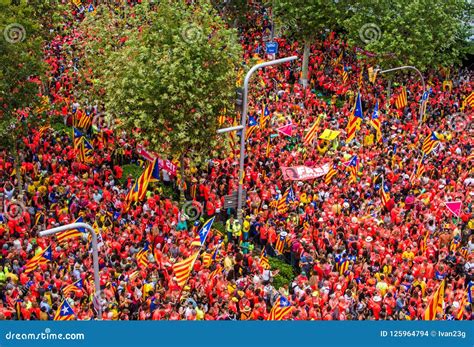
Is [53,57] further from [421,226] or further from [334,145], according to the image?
[421,226]

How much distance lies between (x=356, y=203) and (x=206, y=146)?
593 cm

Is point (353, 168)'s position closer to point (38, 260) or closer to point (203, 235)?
point (203, 235)

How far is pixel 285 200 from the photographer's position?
1270 inches

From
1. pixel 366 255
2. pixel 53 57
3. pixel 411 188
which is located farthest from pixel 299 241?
pixel 53 57

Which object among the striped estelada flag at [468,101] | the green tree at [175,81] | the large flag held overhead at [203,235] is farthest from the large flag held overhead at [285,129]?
the striped estelada flag at [468,101]

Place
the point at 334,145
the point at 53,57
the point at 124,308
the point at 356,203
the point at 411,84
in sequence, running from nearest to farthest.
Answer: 1. the point at 124,308
2. the point at 356,203
3. the point at 334,145
4. the point at 53,57
5. the point at 411,84

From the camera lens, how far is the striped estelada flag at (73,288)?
24.2m

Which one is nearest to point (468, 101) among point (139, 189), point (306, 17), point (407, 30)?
point (407, 30)

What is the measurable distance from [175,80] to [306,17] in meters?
17.1

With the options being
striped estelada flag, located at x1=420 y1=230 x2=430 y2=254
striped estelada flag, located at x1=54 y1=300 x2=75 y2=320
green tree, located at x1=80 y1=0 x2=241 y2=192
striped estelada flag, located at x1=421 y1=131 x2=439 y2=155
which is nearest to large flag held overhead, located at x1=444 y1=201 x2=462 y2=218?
striped estelada flag, located at x1=420 y1=230 x2=430 y2=254

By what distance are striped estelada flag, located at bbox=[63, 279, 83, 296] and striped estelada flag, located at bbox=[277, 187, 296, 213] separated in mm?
9595

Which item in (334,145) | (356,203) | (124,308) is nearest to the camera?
(124,308)

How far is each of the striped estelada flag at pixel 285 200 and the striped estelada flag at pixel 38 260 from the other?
30.7 ft

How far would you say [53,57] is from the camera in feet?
141
